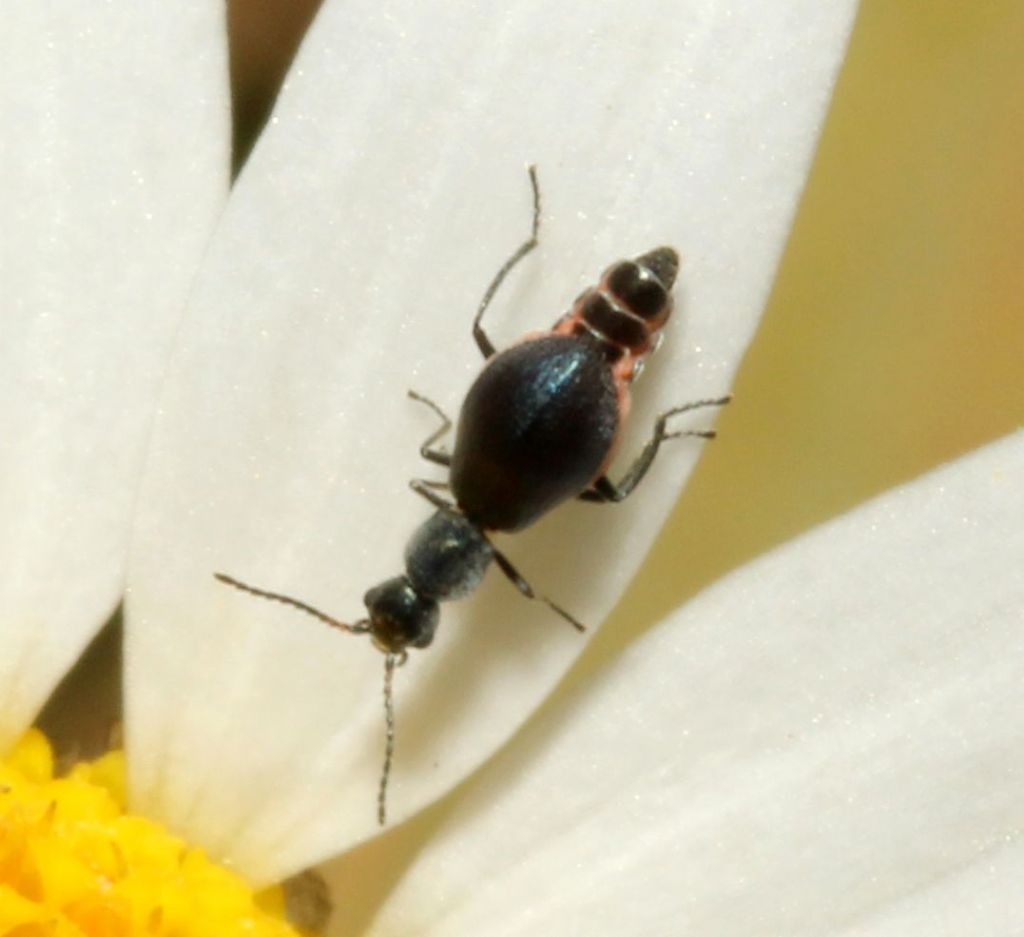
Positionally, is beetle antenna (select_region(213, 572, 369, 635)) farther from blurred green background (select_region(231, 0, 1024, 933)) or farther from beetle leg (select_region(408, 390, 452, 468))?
blurred green background (select_region(231, 0, 1024, 933))

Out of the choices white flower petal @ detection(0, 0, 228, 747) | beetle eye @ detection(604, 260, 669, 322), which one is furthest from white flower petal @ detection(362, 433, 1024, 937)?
white flower petal @ detection(0, 0, 228, 747)

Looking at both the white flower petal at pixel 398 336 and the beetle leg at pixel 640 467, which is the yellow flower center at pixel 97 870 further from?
the beetle leg at pixel 640 467

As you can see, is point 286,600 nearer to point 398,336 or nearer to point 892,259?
point 398,336

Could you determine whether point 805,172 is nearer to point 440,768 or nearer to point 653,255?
point 653,255

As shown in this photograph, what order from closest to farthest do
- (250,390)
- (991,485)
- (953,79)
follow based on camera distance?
1. (991,485)
2. (250,390)
3. (953,79)

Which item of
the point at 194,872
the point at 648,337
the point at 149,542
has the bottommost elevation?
the point at 194,872

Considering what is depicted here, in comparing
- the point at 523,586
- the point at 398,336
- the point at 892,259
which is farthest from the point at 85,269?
the point at 892,259

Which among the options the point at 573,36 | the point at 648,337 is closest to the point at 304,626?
the point at 648,337
